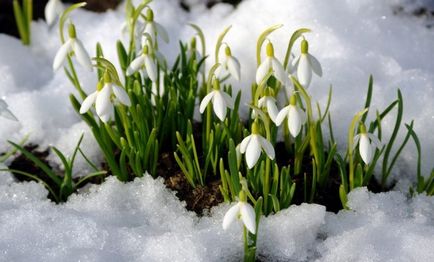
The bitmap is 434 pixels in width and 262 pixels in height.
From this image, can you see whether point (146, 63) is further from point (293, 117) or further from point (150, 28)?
point (293, 117)

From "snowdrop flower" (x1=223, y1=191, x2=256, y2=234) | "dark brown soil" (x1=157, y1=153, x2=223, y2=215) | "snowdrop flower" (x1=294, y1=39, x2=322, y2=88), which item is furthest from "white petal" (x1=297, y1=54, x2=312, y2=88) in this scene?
"dark brown soil" (x1=157, y1=153, x2=223, y2=215)

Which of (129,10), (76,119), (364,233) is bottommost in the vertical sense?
(76,119)

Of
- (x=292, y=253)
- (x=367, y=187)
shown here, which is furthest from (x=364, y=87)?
(x=292, y=253)

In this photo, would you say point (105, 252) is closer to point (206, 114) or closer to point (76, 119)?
point (206, 114)

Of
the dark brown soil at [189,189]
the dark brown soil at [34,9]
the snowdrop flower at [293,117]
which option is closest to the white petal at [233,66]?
the snowdrop flower at [293,117]

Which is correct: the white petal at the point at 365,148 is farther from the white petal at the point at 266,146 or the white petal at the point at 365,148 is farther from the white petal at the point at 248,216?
the white petal at the point at 248,216

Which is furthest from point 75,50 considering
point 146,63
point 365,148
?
point 365,148
